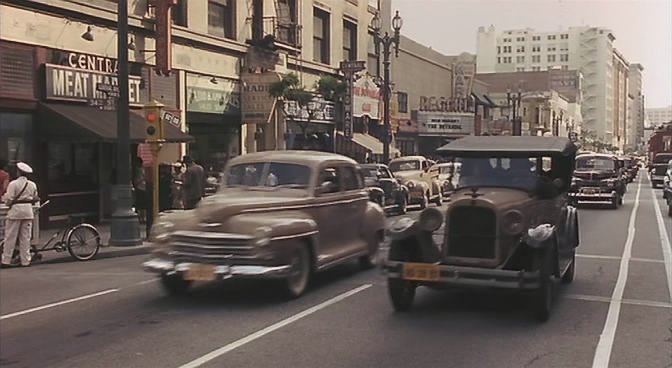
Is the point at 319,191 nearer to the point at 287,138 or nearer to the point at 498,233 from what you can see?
the point at 498,233

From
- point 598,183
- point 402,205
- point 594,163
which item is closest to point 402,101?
point 594,163

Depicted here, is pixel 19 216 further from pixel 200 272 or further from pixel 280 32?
pixel 280 32

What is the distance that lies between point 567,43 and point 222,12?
176 m

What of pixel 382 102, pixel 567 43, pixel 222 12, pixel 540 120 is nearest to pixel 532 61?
pixel 567 43

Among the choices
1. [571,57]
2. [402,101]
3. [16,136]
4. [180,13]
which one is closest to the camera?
[16,136]

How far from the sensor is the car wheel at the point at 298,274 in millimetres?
9954

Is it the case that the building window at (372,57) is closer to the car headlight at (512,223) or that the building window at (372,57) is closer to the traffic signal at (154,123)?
the traffic signal at (154,123)

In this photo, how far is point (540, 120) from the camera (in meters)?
102

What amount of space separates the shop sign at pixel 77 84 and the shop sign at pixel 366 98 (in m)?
17.0

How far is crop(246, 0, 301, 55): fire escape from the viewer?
91.5 ft

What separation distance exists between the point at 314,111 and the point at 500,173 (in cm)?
2193

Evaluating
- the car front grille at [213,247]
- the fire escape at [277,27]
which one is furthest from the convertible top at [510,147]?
the fire escape at [277,27]

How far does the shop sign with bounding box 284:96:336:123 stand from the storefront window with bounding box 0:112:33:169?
1169 cm

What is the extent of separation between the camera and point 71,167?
19.8 meters
